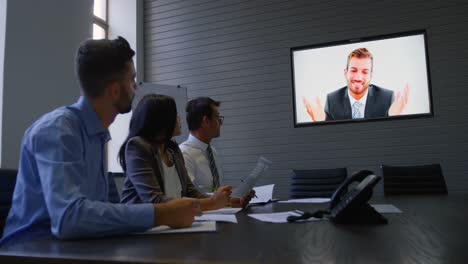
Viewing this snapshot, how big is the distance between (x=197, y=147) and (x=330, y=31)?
A: 7.80 ft

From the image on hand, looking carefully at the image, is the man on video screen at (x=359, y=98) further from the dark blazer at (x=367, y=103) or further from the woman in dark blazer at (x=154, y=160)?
the woman in dark blazer at (x=154, y=160)

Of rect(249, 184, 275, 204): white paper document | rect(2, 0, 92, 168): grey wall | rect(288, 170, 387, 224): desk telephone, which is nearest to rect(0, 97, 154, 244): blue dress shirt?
rect(288, 170, 387, 224): desk telephone

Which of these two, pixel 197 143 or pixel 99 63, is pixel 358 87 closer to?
pixel 197 143

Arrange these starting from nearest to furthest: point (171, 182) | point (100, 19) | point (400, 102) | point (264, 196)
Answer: point (171, 182)
point (264, 196)
point (400, 102)
point (100, 19)

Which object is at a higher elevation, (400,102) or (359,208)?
(400,102)

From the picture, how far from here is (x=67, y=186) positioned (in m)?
0.96

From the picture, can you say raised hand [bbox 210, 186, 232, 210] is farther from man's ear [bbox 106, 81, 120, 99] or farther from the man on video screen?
the man on video screen

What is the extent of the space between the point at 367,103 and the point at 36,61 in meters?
3.24

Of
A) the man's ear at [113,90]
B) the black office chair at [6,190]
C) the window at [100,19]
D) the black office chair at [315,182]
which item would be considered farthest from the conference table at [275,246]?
the window at [100,19]

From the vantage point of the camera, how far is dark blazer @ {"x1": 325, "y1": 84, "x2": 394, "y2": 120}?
381cm

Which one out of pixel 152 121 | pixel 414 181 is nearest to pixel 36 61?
pixel 152 121

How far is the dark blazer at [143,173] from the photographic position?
56.2 inches

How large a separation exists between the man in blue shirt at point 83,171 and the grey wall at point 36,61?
2088mm

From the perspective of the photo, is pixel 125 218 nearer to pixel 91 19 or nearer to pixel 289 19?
pixel 91 19
